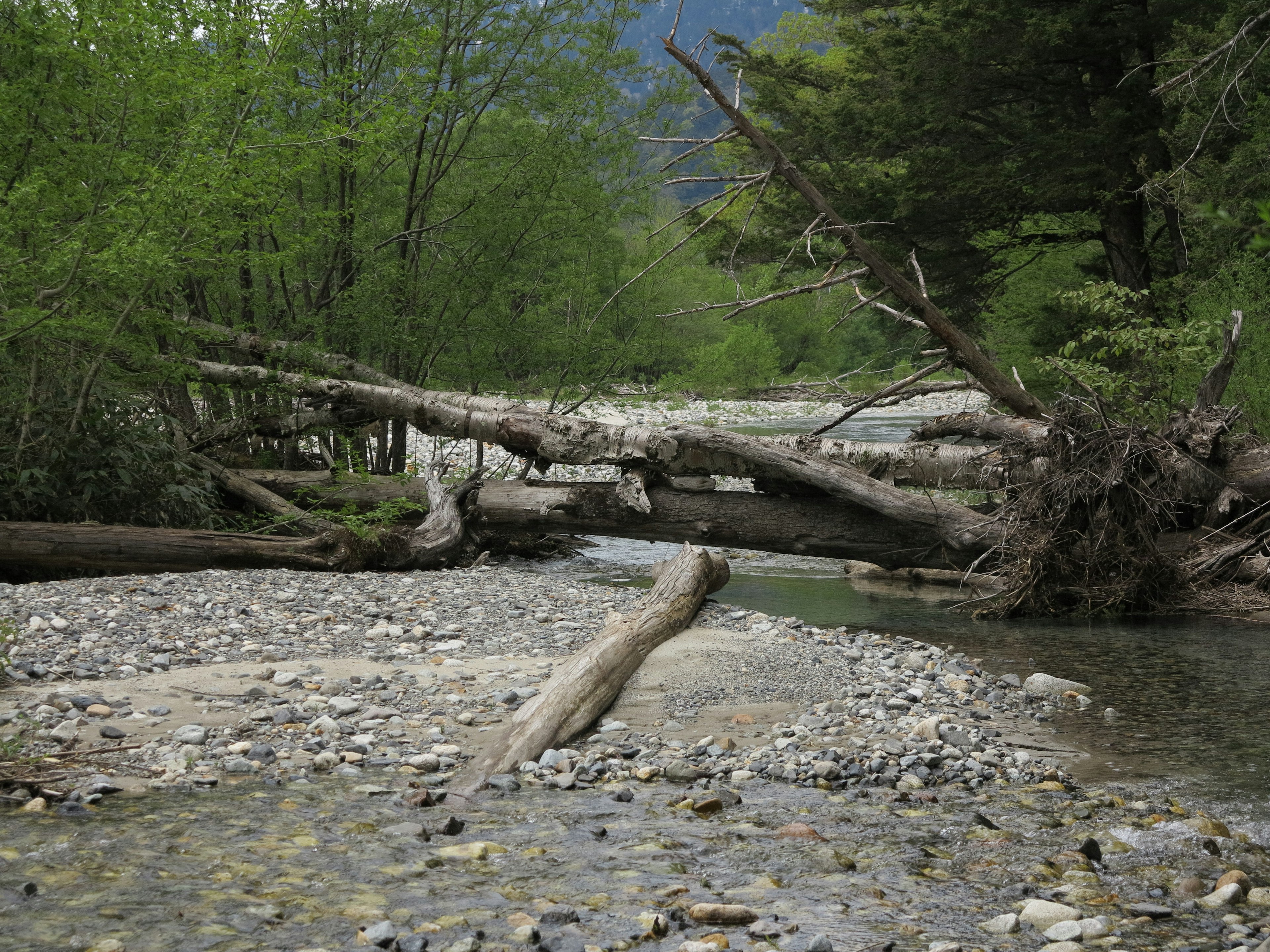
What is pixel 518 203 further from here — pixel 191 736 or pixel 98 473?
pixel 191 736

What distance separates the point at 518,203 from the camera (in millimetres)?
12453

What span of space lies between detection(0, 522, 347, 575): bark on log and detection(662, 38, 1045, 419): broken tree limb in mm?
5277

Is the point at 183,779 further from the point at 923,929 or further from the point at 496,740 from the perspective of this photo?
the point at 923,929

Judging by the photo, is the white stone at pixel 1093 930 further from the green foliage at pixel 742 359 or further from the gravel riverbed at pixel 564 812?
the green foliage at pixel 742 359

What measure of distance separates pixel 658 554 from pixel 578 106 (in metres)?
5.58

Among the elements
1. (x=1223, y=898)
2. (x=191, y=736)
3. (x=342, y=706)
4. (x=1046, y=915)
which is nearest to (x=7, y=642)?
(x=191, y=736)

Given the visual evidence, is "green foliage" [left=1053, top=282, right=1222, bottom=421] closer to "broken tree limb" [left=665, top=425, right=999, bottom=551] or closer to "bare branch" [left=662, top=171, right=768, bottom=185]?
"broken tree limb" [left=665, top=425, right=999, bottom=551]

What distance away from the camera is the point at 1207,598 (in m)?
8.69

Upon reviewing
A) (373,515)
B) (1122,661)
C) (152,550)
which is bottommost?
(1122,661)

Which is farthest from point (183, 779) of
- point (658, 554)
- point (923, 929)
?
point (658, 554)

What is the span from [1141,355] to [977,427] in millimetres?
3045

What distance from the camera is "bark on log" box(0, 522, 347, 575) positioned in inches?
331

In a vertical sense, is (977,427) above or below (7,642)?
above

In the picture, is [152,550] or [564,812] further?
[152,550]
